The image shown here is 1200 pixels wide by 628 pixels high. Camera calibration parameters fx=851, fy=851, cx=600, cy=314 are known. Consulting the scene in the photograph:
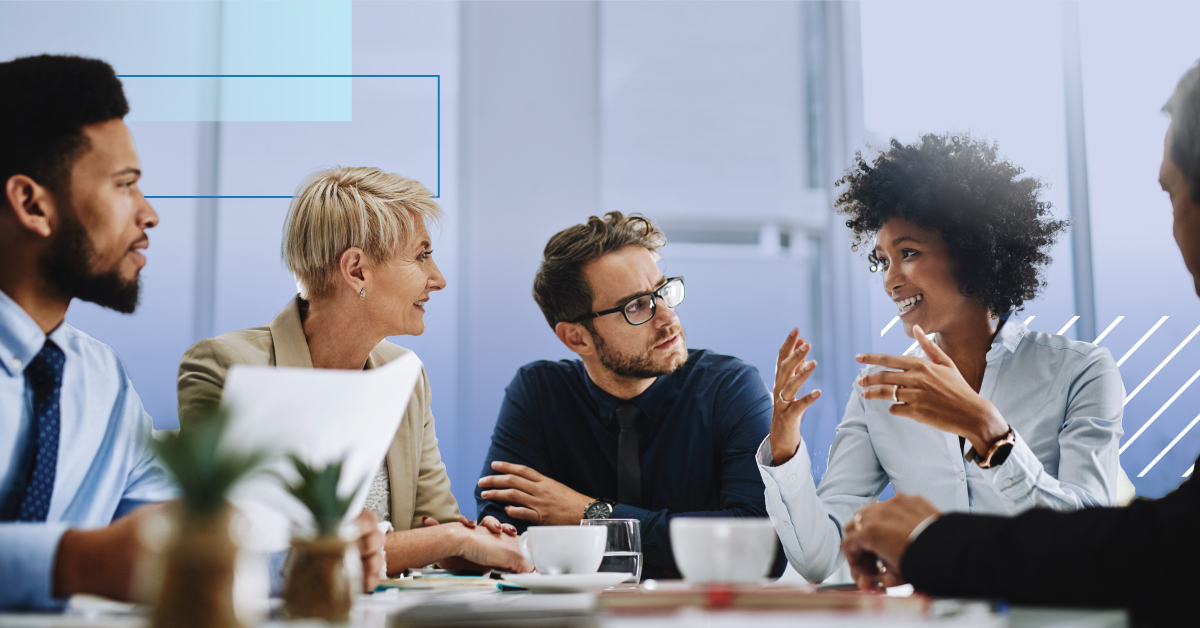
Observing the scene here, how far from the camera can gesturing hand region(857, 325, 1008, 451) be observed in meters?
1.63

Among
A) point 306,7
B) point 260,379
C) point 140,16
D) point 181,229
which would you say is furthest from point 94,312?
point 260,379

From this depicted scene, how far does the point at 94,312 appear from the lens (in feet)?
11.0

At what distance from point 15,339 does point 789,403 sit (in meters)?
1.38

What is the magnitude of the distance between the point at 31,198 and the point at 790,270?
2.82 m

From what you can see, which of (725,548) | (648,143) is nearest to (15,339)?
(725,548)

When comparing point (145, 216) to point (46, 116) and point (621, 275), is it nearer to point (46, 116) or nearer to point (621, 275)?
point (46, 116)

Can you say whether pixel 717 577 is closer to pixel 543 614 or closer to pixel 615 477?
pixel 543 614

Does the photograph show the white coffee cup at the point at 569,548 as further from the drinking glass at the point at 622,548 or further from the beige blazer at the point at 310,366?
the beige blazer at the point at 310,366

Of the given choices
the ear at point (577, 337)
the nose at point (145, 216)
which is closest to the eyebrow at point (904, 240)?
the ear at point (577, 337)

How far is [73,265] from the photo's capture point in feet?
4.46

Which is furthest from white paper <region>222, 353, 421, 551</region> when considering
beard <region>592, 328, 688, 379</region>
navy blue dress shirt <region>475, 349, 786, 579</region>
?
beard <region>592, 328, 688, 379</region>

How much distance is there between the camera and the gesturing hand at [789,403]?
1782 millimetres

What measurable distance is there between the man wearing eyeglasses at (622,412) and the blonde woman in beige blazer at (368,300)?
20 cm

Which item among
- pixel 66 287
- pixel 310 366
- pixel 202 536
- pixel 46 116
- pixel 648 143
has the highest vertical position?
pixel 648 143
